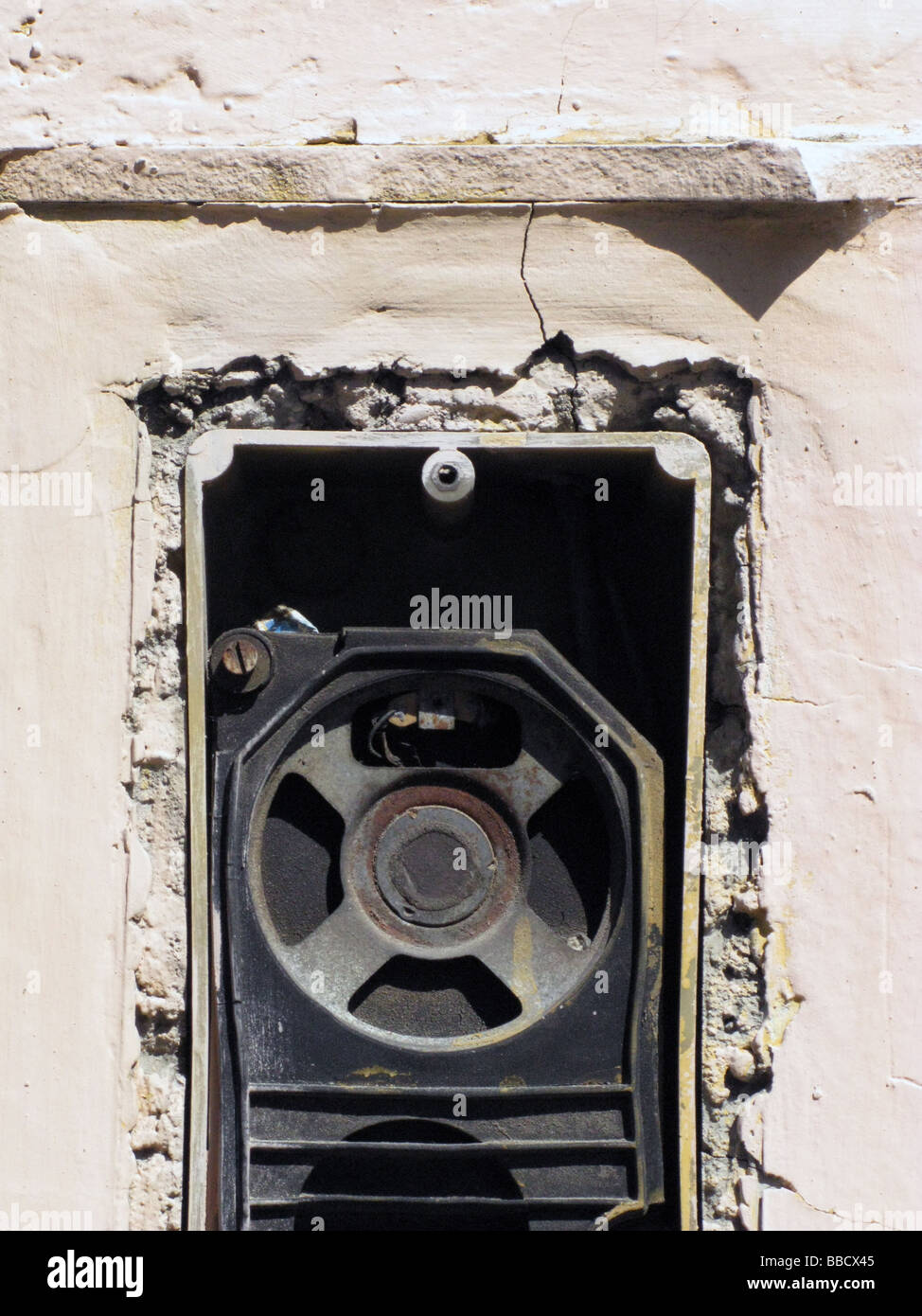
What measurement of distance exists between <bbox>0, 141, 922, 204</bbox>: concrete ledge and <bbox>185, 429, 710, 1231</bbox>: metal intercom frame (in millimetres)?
414

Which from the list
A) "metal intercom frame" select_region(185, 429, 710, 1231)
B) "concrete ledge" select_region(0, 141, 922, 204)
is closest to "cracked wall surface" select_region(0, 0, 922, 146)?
"concrete ledge" select_region(0, 141, 922, 204)

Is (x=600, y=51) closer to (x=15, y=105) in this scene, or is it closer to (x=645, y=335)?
(x=645, y=335)

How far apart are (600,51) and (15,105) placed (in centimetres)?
103

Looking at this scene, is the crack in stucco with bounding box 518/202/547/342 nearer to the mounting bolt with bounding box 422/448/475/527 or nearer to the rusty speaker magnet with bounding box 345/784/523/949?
A: the mounting bolt with bounding box 422/448/475/527

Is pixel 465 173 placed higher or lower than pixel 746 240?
higher

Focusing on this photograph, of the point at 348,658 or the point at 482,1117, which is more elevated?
the point at 348,658

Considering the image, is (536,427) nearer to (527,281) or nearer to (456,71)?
(527,281)

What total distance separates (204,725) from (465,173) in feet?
3.41

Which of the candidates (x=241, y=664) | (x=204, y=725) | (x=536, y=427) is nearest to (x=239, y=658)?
(x=241, y=664)

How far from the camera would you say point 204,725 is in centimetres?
192

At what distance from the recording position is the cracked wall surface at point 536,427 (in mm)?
1860

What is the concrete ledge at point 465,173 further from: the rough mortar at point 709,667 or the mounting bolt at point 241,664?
the mounting bolt at point 241,664

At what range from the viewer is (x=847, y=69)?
1985 millimetres
